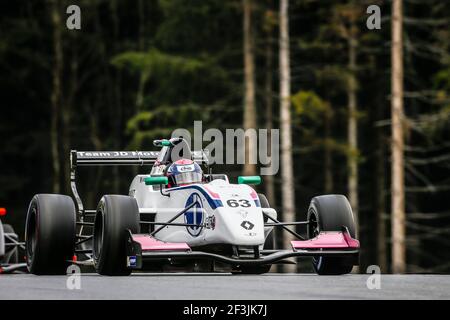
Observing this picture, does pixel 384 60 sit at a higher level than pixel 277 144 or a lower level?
higher

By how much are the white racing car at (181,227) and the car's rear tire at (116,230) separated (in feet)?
0.04

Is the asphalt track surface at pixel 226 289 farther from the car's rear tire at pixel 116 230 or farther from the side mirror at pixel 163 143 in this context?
the side mirror at pixel 163 143

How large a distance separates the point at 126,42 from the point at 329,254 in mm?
36594

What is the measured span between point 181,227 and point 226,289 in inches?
150

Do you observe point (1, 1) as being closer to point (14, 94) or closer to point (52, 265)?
point (14, 94)

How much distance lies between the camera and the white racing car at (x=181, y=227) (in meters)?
14.6

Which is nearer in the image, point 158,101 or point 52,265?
point 52,265

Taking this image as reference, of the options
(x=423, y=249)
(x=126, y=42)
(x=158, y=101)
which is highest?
(x=126, y=42)

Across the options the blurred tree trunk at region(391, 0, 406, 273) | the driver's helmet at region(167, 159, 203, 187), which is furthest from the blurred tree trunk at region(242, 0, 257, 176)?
the driver's helmet at region(167, 159, 203, 187)

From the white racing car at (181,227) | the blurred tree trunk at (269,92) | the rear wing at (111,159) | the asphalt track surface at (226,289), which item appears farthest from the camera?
the blurred tree trunk at (269,92)

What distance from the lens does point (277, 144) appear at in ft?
131

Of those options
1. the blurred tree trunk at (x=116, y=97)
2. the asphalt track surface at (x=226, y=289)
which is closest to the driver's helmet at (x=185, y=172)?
the asphalt track surface at (x=226, y=289)
